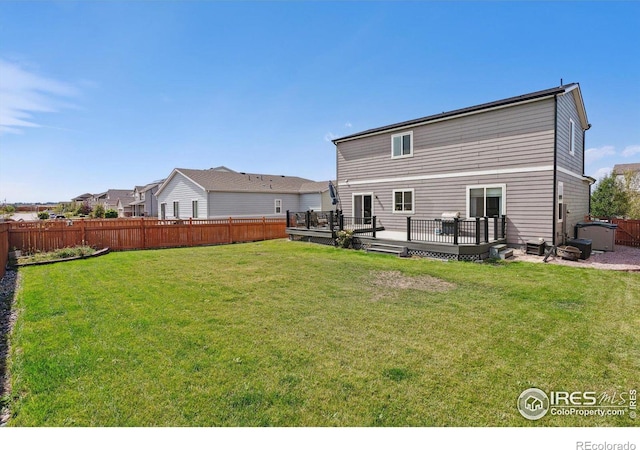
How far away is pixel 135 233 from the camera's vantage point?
45.9 feet

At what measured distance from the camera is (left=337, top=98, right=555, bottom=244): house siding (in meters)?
10.7

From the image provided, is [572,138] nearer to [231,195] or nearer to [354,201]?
[354,201]

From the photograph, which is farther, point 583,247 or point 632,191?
point 632,191

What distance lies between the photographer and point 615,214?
1001 inches

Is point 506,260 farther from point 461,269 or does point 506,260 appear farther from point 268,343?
point 268,343

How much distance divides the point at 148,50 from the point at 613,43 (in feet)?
56.0

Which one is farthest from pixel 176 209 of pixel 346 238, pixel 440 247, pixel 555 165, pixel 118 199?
pixel 118 199

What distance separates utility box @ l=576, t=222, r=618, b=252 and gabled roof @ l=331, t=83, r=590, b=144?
17.1ft

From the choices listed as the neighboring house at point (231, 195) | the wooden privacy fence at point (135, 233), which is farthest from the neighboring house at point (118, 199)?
the wooden privacy fence at point (135, 233)

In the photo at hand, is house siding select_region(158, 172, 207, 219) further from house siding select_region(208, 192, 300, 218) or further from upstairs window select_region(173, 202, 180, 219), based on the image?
house siding select_region(208, 192, 300, 218)

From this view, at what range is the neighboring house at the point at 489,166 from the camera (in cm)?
1072

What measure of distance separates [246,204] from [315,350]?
2265cm

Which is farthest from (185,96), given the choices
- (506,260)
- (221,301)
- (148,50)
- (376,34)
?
(506,260)

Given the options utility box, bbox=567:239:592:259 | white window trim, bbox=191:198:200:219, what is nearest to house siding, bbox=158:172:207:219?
white window trim, bbox=191:198:200:219
